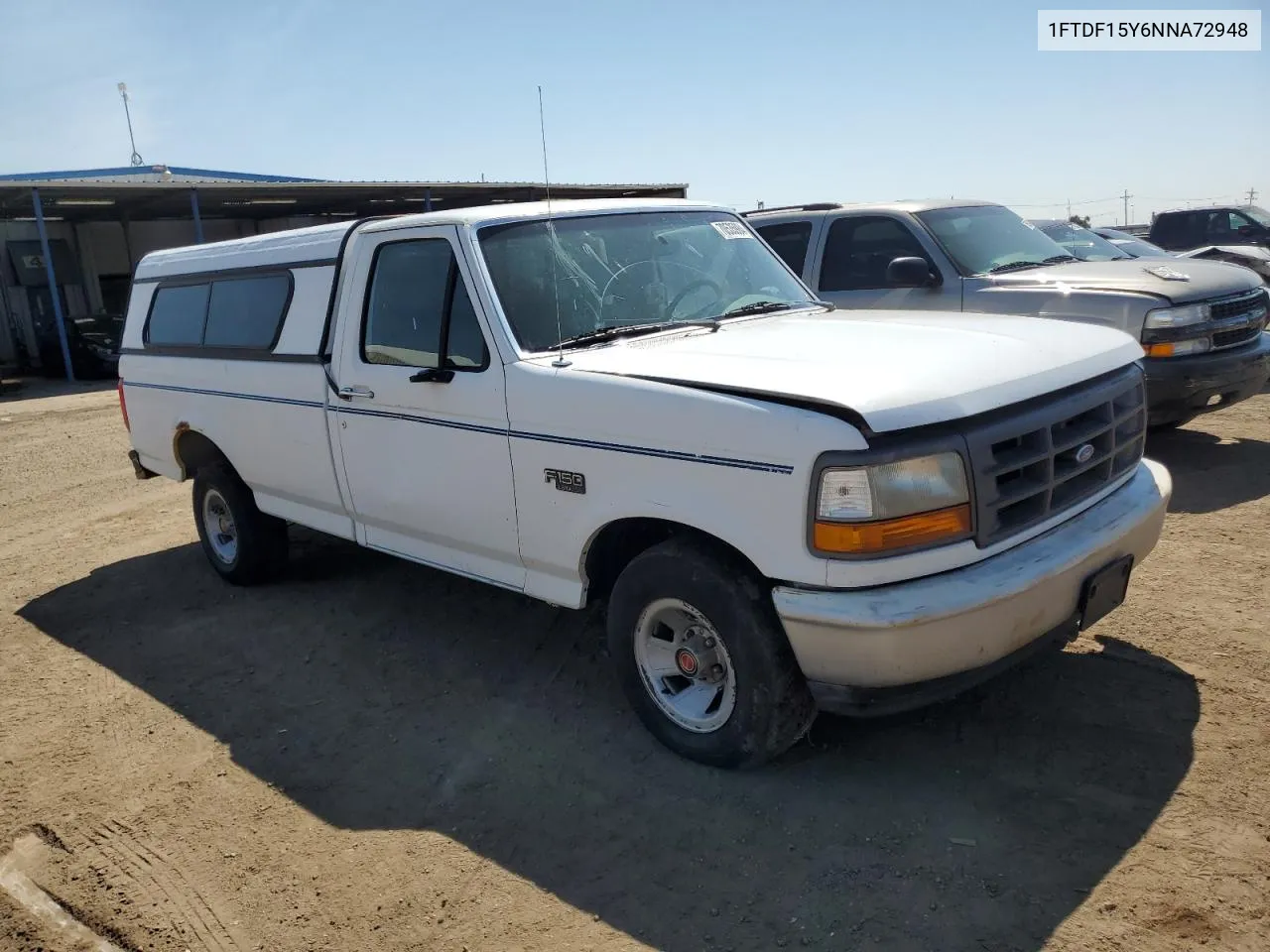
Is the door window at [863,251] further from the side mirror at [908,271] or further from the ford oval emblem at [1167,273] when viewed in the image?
the ford oval emblem at [1167,273]

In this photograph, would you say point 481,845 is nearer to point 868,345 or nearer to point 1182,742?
point 868,345

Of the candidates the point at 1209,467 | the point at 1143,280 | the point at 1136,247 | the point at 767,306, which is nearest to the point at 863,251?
the point at 1143,280

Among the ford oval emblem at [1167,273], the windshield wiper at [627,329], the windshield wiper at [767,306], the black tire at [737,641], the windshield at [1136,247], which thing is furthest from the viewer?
the windshield at [1136,247]

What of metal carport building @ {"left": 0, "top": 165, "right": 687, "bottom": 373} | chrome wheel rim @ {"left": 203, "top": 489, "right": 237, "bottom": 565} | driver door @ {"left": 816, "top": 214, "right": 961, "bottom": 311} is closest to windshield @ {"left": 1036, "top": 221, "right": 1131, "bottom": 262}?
driver door @ {"left": 816, "top": 214, "right": 961, "bottom": 311}

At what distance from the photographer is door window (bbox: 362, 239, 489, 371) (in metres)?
4.15

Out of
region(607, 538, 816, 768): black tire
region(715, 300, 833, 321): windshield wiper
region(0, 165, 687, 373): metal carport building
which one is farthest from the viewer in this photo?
region(0, 165, 687, 373): metal carport building

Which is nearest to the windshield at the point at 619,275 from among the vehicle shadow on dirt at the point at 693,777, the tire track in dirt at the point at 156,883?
the vehicle shadow on dirt at the point at 693,777

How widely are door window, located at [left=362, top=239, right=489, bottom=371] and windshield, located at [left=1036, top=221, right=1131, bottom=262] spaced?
20.5 feet

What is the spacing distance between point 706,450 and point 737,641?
643 millimetres

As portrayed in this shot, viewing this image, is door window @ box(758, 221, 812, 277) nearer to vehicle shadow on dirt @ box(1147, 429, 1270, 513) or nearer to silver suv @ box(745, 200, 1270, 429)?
silver suv @ box(745, 200, 1270, 429)

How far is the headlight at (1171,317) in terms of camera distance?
662cm

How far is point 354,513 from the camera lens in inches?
197

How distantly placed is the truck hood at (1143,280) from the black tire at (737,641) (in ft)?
15.3

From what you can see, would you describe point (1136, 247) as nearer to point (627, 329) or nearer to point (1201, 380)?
point (1201, 380)
